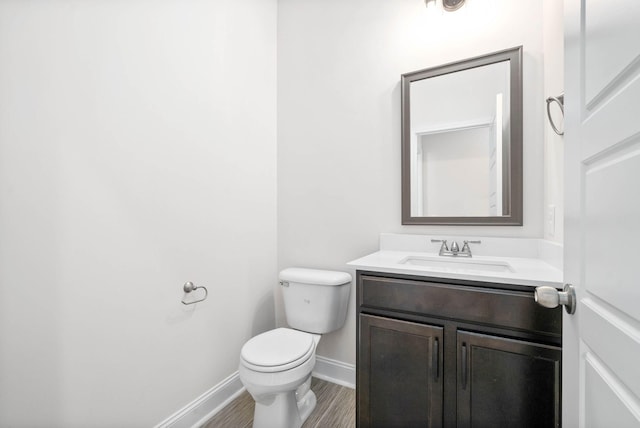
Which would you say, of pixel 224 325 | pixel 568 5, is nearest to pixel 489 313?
pixel 568 5

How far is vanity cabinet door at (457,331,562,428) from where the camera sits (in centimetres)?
95

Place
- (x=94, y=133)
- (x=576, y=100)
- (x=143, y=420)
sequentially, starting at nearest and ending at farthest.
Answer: (x=576, y=100), (x=94, y=133), (x=143, y=420)

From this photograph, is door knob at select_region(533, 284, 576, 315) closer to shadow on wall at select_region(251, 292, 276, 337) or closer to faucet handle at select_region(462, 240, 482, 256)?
faucet handle at select_region(462, 240, 482, 256)

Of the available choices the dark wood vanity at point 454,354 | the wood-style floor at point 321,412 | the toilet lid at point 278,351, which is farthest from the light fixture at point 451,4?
the wood-style floor at point 321,412

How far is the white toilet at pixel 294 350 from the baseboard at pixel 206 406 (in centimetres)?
30

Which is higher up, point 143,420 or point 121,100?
point 121,100

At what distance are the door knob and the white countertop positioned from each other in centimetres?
32

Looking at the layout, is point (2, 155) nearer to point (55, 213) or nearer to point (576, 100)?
point (55, 213)

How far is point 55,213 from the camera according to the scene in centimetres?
103

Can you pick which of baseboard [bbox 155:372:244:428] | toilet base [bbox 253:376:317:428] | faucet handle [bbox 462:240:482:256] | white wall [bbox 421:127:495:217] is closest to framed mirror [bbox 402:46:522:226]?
white wall [bbox 421:127:495:217]

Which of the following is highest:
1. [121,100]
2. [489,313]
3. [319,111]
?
[319,111]

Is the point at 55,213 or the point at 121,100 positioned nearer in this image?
the point at 55,213

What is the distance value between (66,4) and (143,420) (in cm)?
171

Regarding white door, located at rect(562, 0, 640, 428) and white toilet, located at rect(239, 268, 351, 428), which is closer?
white door, located at rect(562, 0, 640, 428)
